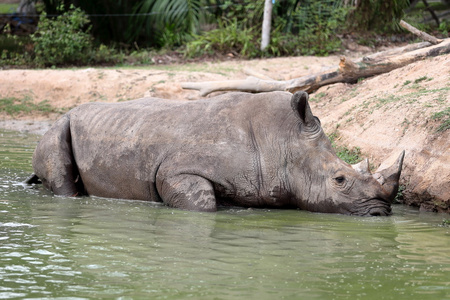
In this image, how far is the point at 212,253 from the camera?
5.08m

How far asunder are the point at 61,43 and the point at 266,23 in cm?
569

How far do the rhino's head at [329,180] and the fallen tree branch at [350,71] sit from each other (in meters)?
4.89

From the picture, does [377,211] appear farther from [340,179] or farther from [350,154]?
[350,154]

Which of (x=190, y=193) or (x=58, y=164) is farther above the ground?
(x=190, y=193)

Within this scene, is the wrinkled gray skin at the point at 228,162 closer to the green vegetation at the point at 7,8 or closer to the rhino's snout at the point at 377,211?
the rhino's snout at the point at 377,211

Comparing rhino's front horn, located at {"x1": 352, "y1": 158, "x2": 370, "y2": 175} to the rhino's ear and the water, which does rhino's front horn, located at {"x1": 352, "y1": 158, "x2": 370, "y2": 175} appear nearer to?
the water

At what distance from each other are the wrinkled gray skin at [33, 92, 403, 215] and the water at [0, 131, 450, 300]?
201mm

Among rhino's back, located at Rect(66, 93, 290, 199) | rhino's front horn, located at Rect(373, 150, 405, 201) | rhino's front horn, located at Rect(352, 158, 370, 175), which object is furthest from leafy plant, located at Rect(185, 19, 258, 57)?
rhino's front horn, located at Rect(373, 150, 405, 201)

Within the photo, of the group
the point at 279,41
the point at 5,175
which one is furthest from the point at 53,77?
the point at 5,175

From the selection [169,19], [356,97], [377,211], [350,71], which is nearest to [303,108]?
[377,211]

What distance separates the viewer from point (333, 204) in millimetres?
6859

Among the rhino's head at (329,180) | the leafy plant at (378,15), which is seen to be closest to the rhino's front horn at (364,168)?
the rhino's head at (329,180)

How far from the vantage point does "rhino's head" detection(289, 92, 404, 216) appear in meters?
6.77

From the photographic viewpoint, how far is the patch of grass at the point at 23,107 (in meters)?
15.3
